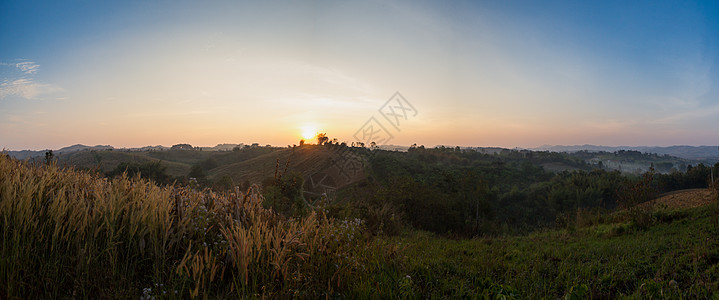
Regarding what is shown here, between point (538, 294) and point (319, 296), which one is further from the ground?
point (319, 296)

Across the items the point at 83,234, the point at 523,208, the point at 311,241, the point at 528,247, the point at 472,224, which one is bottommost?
the point at 523,208

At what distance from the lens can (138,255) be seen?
2.71m

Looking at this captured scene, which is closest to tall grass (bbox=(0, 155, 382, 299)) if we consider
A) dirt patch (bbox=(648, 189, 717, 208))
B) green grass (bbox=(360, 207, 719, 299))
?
green grass (bbox=(360, 207, 719, 299))

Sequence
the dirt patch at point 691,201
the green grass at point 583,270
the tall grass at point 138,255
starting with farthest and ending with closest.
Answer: the dirt patch at point 691,201 → the green grass at point 583,270 → the tall grass at point 138,255

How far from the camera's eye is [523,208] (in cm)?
2872

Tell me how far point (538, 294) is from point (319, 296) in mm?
2505

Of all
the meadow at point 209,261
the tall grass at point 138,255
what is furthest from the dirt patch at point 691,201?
the tall grass at point 138,255

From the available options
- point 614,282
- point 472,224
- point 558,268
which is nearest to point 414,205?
point 472,224

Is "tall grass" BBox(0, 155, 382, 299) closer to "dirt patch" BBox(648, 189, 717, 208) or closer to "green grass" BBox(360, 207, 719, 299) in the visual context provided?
"green grass" BBox(360, 207, 719, 299)

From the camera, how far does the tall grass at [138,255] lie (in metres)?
2.25

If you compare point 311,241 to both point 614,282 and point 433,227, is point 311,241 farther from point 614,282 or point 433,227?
point 433,227

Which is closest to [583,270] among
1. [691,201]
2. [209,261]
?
[209,261]

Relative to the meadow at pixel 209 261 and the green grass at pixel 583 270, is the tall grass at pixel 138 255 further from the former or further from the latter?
the green grass at pixel 583 270

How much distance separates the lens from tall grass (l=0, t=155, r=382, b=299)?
225cm
